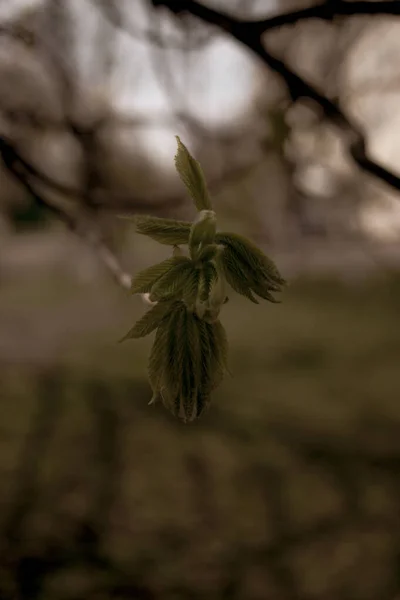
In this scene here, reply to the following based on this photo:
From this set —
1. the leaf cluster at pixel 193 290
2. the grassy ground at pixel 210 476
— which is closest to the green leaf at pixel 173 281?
the leaf cluster at pixel 193 290

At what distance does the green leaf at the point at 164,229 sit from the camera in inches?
23.9

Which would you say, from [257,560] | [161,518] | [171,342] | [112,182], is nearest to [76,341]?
[112,182]

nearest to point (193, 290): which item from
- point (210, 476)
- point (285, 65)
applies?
point (285, 65)

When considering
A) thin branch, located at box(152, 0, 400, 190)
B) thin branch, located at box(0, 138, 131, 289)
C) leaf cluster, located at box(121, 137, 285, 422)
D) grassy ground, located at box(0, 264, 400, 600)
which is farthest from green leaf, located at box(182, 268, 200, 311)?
grassy ground, located at box(0, 264, 400, 600)

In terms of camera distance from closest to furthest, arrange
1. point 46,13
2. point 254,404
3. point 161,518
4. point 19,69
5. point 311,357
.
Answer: point 46,13 → point 19,69 → point 161,518 → point 254,404 → point 311,357

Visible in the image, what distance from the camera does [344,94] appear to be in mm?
3340

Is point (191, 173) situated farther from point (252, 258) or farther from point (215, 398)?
point (215, 398)

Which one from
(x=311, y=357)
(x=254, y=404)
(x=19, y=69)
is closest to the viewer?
(x=19, y=69)

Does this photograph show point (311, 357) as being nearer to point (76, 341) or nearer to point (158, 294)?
point (76, 341)

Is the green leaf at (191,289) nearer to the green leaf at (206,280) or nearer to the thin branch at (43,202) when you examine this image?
the green leaf at (206,280)

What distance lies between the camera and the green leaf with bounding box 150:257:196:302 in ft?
1.98

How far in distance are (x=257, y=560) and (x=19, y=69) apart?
2565 mm

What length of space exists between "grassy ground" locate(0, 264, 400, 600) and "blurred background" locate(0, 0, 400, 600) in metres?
0.02

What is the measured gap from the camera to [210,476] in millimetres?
3809
